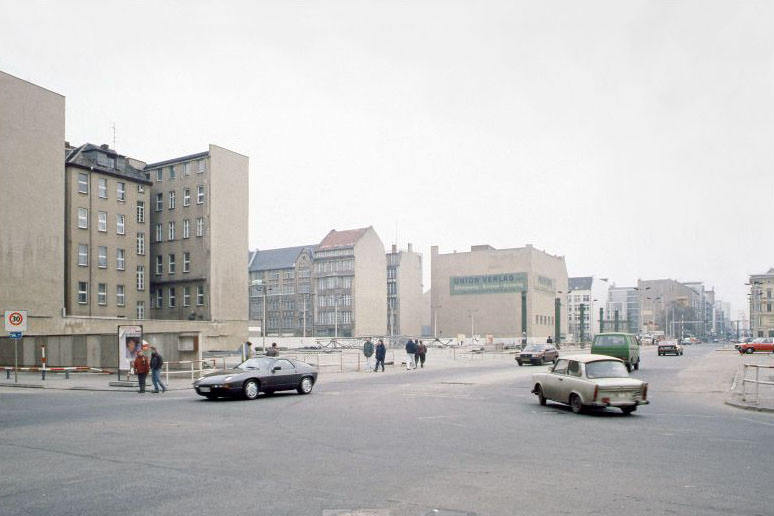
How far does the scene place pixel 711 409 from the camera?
18.6 m

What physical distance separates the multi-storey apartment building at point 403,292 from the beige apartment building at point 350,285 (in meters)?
8.22

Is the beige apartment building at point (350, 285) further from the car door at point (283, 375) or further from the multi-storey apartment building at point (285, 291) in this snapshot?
the car door at point (283, 375)

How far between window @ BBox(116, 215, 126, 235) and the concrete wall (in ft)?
27.8

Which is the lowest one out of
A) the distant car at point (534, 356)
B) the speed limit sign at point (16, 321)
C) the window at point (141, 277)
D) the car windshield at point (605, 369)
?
the distant car at point (534, 356)

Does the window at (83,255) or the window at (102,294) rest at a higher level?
the window at (83,255)

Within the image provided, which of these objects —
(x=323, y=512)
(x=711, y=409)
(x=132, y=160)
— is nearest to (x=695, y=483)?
(x=323, y=512)

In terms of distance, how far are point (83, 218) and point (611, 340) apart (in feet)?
137

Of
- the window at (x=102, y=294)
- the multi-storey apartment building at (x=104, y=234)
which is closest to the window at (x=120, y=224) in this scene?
the multi-storey apartment building at (x=104, y=234)

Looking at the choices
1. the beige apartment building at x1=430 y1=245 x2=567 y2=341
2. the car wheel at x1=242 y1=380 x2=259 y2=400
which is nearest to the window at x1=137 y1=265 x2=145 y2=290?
the car wheel at x1=242 y1=380 x2=259 y2=400

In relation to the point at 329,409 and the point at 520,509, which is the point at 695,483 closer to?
the point at 520,509

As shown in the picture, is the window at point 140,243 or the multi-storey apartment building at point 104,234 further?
the window at point 140,243

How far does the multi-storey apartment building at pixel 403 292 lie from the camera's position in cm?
13588

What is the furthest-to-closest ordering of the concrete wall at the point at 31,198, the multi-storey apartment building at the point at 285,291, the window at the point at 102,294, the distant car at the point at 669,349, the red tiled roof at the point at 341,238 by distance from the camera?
the multi-storey apartment building at the point at 285,291, the red tiled roof at the point at 341,238, the distant car at the point at 669,349, the window at the point at 102,294, the concrete wall at the point at 31,198

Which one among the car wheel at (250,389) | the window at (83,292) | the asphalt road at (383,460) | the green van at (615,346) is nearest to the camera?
the asphalt road at (383,460)
